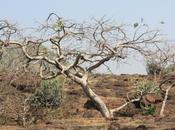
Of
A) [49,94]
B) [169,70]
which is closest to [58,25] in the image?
[49,94]

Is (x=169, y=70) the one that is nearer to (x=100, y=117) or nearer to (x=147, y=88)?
(x=147, y=88)

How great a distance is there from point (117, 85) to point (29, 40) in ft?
33.9

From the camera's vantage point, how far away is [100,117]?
16562 millimetres

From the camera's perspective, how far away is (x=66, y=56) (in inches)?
634

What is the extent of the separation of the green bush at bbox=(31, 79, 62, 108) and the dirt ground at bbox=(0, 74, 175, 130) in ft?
1.19

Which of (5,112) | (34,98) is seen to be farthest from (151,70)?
(5,112)

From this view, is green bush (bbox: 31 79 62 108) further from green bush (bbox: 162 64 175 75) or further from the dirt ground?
green bush (bbox: 162 64 175 75)

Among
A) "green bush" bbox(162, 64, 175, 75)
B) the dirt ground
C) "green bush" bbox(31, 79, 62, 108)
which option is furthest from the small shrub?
"green bush" bbox(162, 64, 175, 75)

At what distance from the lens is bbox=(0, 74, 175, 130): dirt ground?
12212mm

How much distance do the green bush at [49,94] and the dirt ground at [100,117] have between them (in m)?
0.36

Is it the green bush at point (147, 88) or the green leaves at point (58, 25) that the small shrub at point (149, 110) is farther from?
the green leaves at point (58, 25)

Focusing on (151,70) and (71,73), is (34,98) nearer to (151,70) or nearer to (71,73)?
(71,73)

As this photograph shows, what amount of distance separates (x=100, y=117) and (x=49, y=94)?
87.7 inches

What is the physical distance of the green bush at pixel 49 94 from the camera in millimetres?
17392
